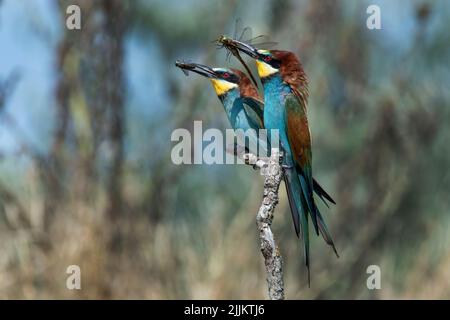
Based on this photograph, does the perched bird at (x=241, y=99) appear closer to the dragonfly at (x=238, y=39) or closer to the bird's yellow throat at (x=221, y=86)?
the bird's yellow throat at (x=221, y=86)

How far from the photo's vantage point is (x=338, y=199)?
5.25 meters

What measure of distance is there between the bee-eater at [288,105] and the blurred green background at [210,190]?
1953 millimetres

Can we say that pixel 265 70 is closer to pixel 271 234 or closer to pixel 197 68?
pixel 197 68

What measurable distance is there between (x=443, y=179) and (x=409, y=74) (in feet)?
4.31

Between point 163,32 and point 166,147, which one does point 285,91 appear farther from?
point 163,32

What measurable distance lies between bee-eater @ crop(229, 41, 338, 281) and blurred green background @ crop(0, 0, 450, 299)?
195 centimetres

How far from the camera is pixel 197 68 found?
2420 millimetres

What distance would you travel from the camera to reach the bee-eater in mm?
2197

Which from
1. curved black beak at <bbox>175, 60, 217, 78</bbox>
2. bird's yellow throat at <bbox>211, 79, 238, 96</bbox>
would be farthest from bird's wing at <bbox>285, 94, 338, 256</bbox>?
bird's yellow throat at <bbox>211, 79, 238, 96</bbox>

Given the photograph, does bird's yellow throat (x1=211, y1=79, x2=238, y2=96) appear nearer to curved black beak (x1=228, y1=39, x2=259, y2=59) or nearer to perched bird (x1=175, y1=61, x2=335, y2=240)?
perched bird (x1=175, y1=61, x2=335, y2=240)

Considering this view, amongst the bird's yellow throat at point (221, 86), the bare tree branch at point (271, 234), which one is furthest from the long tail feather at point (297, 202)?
the bird's yellow throat at point (221, 86)

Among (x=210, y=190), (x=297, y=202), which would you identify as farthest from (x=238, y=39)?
(x=210, y=190)

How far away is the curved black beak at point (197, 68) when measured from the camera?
2.19m
